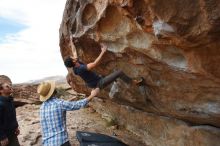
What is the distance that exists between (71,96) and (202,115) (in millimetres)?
8478

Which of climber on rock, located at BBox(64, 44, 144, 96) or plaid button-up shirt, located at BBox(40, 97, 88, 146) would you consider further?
climber on rock, located at BBox(64, 44, 144, 96)

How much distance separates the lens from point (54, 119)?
6.82 m

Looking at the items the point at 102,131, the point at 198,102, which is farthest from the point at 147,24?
the point at 102,131

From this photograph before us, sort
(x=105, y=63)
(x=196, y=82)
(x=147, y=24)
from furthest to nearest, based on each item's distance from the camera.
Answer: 1. (x=105, y=63)
2. (x=196, y=82)
3. (x=147, y=24)

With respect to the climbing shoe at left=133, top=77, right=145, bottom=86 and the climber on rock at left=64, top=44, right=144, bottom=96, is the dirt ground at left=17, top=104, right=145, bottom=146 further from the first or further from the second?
the climber on rock at left=64, top=44, right=144, bottom=96

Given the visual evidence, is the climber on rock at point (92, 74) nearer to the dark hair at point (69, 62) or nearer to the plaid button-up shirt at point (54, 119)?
the dark hair at point (69, 62)

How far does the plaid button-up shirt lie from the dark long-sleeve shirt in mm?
Result: 750

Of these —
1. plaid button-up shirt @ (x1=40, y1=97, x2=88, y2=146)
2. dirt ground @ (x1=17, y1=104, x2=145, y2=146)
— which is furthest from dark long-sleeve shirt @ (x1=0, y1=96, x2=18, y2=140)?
dirt ground @ (x1=17, y1=104, x2=145, y2=146)

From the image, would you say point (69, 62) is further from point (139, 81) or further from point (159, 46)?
point (159, 46)

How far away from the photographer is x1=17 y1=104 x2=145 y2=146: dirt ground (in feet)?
33.5

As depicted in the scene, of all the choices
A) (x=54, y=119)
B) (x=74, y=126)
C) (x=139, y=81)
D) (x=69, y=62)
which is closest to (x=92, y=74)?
(x=69, y=62)

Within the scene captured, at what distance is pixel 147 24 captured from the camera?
224 inches

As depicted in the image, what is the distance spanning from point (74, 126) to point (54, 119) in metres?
4.72

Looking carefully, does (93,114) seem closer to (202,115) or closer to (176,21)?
(202,115)
